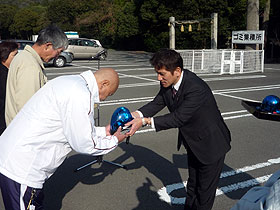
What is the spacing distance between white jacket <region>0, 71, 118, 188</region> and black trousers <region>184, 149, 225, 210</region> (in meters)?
1.22

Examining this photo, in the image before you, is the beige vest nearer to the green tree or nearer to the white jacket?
the white jacket

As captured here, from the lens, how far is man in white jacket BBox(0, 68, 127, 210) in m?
1.93

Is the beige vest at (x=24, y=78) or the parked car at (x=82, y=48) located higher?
the parked car at (x=82, y=48)

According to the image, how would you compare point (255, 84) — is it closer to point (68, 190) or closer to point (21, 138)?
point (68, 190)

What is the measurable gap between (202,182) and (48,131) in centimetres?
161

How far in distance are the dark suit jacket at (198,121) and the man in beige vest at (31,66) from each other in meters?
1.17

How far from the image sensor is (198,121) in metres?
2.73

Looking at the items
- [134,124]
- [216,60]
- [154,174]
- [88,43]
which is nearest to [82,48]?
[88,43]

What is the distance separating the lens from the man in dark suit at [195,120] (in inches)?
104

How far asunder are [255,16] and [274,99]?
18.0 m

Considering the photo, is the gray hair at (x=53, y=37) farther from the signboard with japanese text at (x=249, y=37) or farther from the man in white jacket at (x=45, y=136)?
the signboard with japanese text at (x=249, y=37)

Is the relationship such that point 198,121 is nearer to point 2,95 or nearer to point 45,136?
point 45,136

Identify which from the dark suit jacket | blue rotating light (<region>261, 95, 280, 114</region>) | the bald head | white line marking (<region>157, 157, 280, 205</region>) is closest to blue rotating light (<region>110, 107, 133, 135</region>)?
the dark suit jacket

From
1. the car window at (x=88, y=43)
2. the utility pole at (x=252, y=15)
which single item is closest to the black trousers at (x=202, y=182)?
the utility pole at (x=252, y=15)
